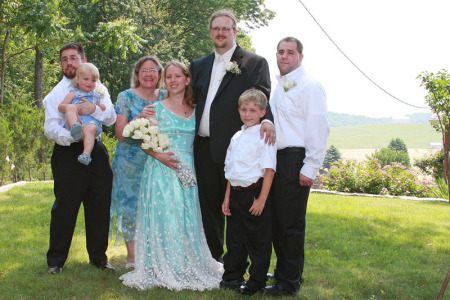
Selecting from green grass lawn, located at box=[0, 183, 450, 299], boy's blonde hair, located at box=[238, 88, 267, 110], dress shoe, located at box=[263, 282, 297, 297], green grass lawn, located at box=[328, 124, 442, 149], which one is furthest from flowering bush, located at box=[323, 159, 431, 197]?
green grass lawn, located at box=[328, 124, 442, 149]

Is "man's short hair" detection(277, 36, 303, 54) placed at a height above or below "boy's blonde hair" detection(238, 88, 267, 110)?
above

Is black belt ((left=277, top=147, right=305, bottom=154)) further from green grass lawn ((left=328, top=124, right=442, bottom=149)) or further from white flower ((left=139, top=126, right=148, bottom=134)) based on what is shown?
green grass lawn ((left=328, top=124, right=442, bottom=149))

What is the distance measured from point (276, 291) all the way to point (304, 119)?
1507mm

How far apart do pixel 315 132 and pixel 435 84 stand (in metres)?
7.63

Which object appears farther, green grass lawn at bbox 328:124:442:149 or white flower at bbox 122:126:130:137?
green grass lawn at bbox 328:124:442:149

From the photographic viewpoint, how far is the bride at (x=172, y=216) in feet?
13.4

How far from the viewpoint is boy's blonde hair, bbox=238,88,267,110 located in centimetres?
380

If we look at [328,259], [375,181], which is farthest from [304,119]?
[375,181]

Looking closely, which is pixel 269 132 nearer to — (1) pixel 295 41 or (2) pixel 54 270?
(1) pixel 295 41

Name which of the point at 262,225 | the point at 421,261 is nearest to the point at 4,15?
the point at 262,225

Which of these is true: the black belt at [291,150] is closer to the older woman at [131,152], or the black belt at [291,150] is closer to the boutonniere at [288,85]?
the boutonniere at [288,85]

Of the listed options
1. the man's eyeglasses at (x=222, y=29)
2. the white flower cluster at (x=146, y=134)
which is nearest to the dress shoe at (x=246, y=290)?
the white flower cluster at (x=146, y=134)

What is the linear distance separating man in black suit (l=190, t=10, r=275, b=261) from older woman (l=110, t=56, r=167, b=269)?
43 cm

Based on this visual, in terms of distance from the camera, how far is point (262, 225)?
3885mm
